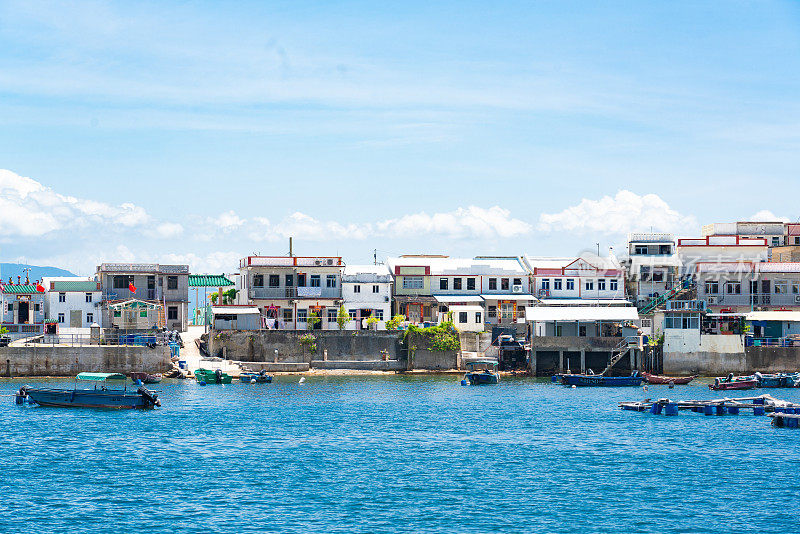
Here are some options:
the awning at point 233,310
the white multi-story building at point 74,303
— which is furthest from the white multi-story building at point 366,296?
Result: the white multi-story building at point 74,303

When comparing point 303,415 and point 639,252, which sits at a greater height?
point 639,252

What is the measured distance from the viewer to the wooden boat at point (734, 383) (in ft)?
314

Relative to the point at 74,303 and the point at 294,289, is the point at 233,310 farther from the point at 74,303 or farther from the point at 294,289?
the point at 74,303

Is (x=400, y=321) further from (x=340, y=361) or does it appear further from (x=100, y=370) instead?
(x=100, y=370)

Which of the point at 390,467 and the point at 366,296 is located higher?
the point at 366,296

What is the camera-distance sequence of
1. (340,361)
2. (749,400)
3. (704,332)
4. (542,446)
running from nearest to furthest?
(542,446) → (749,400) → (340,361) → (704,332)

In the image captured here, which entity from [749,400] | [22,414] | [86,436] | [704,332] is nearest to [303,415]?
[86,436]

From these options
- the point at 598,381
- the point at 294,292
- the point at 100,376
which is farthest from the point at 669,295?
the point at 100,376

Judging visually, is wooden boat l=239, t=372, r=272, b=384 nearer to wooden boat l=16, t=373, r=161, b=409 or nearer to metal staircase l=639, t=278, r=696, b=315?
wooden boat l=16, t=373, r=161, b=409

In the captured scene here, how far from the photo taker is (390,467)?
59.2 m

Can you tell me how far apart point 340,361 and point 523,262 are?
32.3 metres

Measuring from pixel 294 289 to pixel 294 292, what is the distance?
337 millimetres

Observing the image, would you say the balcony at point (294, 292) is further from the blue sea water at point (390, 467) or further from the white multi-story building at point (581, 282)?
the blue sea water at point (390, 467)

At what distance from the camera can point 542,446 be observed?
216 feet
